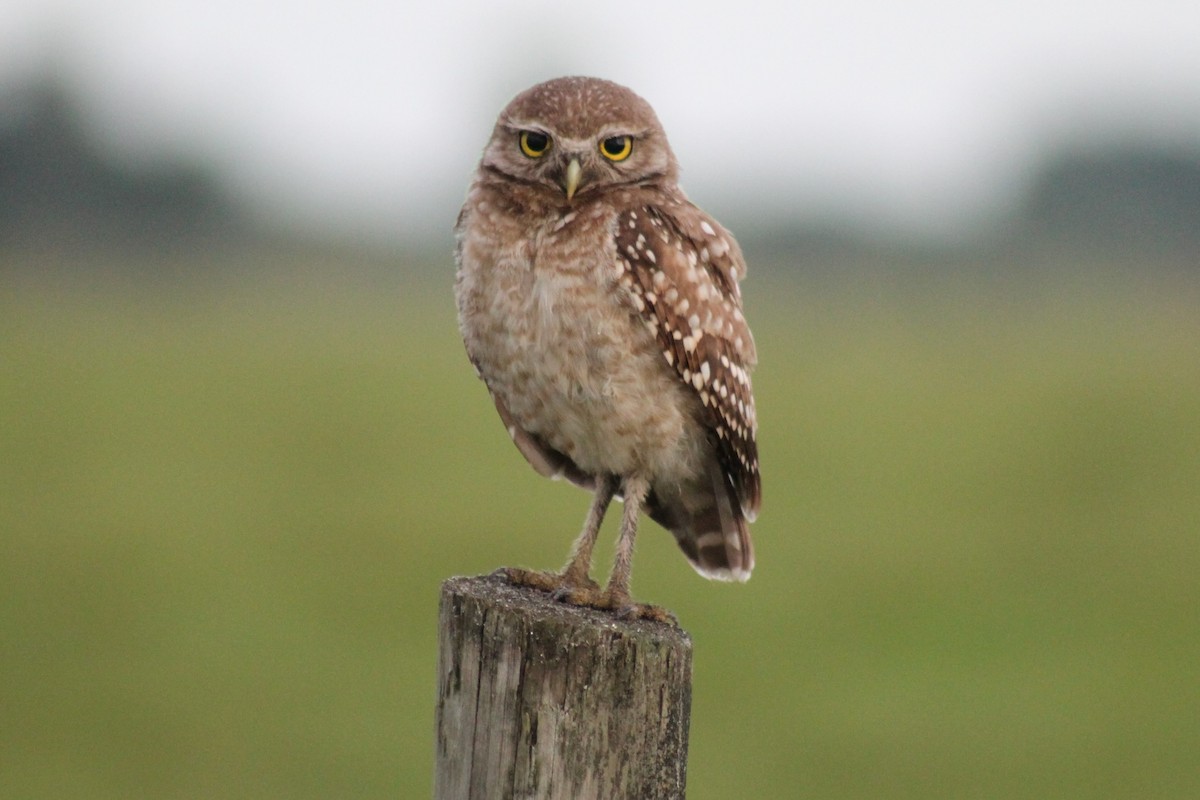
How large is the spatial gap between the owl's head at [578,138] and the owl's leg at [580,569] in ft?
3.71

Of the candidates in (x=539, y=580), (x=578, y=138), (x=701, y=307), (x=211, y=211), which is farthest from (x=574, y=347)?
(x=211, y=211)

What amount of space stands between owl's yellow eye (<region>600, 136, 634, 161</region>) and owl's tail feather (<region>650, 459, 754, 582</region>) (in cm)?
118

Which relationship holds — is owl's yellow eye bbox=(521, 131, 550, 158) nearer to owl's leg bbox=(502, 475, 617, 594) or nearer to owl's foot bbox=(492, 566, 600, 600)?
owl's leg bbox=(502, 475, 617, 594)

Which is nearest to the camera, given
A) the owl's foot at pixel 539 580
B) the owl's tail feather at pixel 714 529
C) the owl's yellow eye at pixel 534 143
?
the owl's foot at pixel 539 580

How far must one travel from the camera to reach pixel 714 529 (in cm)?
610

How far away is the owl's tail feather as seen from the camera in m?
6.02

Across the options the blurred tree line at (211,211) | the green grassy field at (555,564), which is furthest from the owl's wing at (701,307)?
the blurred tree line at (211,211)

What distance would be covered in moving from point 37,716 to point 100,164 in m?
45.7

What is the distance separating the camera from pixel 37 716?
13781mm

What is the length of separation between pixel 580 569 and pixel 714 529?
74cm

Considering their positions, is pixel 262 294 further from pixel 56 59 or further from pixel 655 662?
pixel 655 662

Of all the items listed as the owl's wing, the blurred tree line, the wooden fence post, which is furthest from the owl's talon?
the blurred tree line

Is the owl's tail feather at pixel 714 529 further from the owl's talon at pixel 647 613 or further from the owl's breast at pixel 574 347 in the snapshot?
the owl's talon at pixel 647 613

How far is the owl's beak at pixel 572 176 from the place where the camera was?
536 cm
